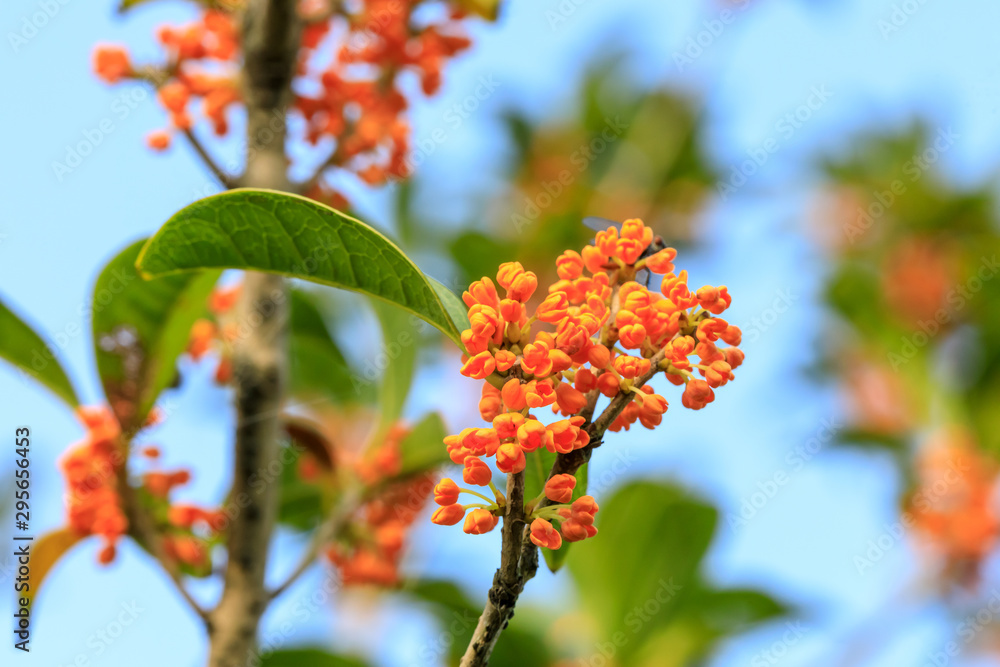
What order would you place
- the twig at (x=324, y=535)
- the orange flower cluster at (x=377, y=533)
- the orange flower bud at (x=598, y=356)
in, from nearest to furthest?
the orange flower bud at (x=598, y=356), the twig at (x=324, y=535), the orange flower cluster at (x=377, y=533)

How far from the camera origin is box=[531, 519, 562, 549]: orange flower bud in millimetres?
984

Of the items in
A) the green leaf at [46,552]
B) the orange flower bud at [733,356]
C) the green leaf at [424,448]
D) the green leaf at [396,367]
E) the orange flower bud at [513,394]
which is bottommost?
the green leaf at [46,552]

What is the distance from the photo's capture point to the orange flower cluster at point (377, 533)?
243 centimetres

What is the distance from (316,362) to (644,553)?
1563 millimetres

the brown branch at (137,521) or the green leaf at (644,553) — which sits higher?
the green leaf at (644,553)

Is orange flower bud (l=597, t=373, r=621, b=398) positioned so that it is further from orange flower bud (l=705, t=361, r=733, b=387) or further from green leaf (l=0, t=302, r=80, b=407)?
green leaf (l=0, t=302, r=80, b=407)

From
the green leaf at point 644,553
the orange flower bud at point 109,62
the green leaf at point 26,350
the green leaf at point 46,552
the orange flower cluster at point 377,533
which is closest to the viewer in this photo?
the green leaf at point 26,350

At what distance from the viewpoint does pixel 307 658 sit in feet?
8.07

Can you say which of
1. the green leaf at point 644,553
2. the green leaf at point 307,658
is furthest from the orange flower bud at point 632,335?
the green leaf at point 644,553

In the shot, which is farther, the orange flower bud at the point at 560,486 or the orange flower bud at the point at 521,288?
the orange flower bud at the point at 521,288

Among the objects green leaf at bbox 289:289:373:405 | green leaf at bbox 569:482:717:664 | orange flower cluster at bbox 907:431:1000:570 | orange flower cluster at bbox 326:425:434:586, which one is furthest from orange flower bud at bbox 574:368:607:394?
→ orange flower cluster at bbox 907:431:1000:570

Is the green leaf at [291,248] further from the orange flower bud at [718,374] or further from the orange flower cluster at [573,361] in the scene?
the orange flower bud at [718,374]

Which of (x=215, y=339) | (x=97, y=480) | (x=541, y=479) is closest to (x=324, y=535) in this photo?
(x=97, y=480)

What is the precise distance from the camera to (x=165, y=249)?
1.24 m
